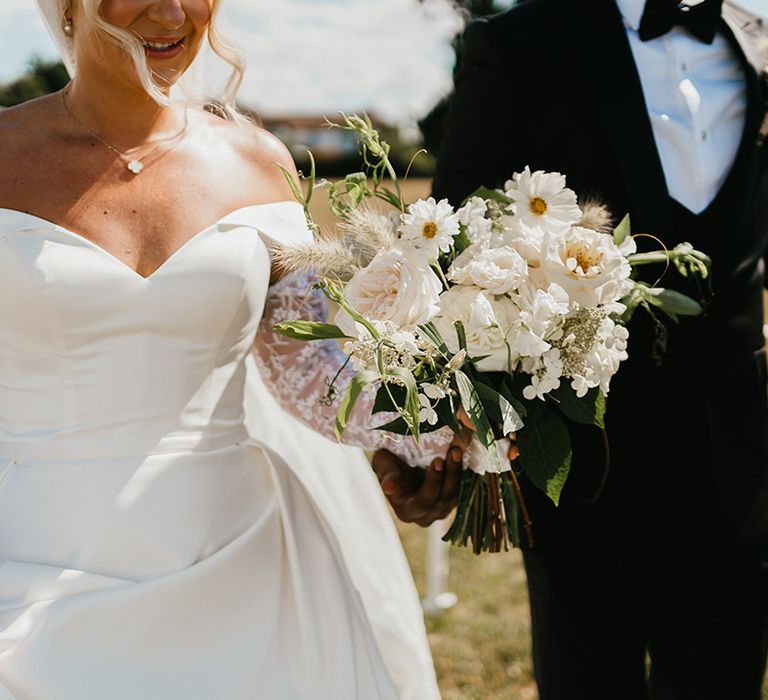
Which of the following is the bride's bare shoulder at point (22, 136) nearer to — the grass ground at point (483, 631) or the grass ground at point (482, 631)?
the grass ground at point (483, 631)

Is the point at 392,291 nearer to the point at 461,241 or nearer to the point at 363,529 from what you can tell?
the point at 461,241

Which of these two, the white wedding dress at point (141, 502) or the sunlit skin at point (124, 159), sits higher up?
the sunlit skin at point (124, 159)

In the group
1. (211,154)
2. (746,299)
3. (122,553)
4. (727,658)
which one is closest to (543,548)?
(727,658)

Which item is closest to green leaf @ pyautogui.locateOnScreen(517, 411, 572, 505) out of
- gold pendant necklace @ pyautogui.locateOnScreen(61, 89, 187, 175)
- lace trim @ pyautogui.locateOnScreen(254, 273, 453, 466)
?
lace trim @ pyautogui.locateOnScreen(254, 273, 453, 466)

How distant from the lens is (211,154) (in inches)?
88.2

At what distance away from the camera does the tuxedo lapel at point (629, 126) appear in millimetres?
2424

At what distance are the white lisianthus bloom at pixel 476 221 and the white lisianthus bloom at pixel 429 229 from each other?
110mm

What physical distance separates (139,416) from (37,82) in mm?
1158

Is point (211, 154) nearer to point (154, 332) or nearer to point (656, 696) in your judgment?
point (154, 332)

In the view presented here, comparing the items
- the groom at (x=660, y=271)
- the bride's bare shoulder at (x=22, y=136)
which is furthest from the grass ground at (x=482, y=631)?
the bride's bare shoulder at (x=22, y=136)

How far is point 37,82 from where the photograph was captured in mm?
2676

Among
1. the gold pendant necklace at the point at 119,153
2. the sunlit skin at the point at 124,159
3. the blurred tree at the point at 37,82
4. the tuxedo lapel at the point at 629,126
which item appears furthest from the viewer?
the blurred tree at the point at 37,82

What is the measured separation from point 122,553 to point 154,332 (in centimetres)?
44

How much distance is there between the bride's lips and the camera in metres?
2.03
